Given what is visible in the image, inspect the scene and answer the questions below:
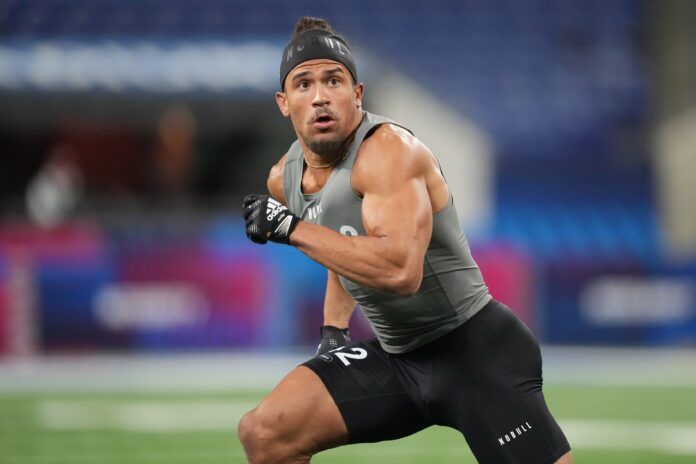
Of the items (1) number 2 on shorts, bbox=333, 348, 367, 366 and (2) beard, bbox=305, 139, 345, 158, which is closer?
(2) beard, bbox=305, 139, 345, 158

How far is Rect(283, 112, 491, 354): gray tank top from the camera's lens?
14.4 feet

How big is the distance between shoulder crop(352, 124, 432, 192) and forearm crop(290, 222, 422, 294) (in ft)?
0.81

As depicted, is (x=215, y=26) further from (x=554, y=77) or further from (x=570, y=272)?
(x=570, y=272)

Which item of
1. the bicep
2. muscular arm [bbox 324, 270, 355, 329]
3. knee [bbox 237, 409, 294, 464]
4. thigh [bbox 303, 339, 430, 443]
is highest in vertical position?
the bicep

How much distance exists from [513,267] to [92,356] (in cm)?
498

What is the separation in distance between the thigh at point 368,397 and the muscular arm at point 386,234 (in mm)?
682

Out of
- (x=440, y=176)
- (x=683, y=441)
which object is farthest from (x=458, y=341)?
(x=683, y=441)

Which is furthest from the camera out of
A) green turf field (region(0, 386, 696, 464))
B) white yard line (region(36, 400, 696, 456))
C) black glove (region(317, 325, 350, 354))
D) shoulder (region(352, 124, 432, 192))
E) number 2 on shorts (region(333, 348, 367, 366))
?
white yard line (region(36, 400, 696, 456))

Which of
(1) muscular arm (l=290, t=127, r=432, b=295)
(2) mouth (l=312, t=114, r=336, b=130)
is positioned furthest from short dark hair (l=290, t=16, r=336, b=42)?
(1) muscular arm (l=290, t=127, r=432, b=295)

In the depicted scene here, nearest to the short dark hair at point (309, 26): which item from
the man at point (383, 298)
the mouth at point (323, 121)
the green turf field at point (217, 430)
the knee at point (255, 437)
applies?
the man at point (383, 298)

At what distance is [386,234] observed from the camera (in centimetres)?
412

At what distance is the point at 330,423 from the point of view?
181 inches

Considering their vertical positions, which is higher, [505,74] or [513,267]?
[505,74]

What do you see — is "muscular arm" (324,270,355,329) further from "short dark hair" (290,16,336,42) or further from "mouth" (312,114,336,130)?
"short dark hair" (290,16,336,42)
